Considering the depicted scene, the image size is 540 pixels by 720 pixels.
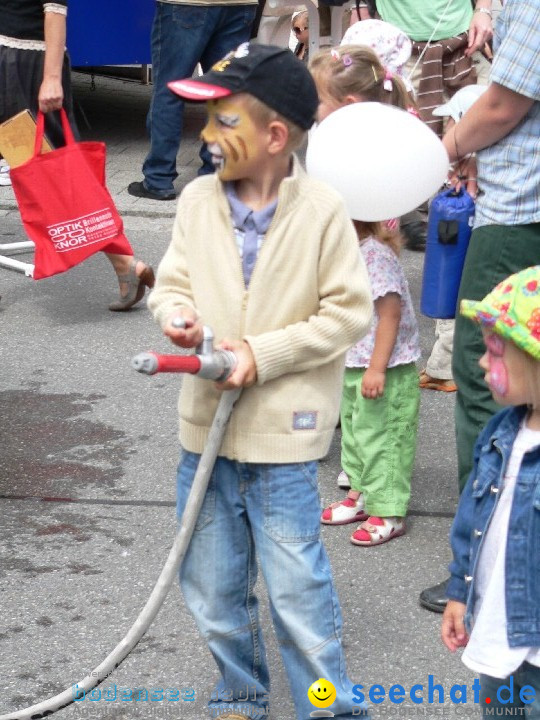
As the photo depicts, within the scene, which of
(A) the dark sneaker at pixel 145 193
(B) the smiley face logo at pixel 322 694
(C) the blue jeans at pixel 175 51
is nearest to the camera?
(B) the smiley face logo at pixel 322 694

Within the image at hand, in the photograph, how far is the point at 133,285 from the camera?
6062 mm

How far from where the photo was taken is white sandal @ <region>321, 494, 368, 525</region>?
4.01 metres

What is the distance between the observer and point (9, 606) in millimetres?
3480

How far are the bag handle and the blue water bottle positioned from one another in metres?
2.50

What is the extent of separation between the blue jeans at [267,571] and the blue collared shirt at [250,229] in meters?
0.42

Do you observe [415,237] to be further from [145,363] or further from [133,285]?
[145,363]

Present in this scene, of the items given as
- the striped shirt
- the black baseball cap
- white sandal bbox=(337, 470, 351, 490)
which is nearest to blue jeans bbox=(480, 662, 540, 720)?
the black baseball cap

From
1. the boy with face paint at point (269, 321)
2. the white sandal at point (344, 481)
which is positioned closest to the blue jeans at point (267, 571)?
the boy with face paint at point (269, 321)

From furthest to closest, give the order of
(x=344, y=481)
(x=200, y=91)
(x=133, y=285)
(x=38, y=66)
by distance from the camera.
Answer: (x=133, y=285)
(x=38, y=66)
(x=344, y=481)
(x=200, y=91)

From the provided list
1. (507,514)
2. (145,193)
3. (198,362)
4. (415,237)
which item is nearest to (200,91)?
(198,362)

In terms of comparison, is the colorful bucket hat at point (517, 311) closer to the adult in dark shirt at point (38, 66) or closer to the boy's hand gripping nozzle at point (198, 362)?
the boy's hand gripping nozzle at point (198, 362)

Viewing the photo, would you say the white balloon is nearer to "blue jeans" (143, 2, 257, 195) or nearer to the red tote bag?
the red tote bag

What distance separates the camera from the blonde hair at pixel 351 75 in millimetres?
3822

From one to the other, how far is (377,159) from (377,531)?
1214mm
